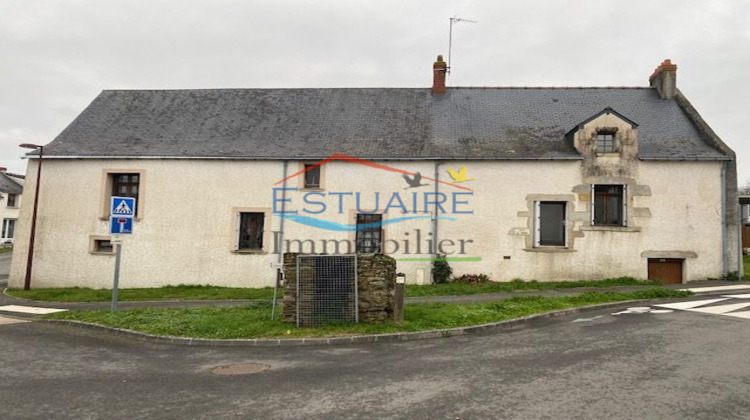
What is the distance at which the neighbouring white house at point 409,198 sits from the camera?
1695cm

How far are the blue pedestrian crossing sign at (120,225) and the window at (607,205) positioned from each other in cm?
1539

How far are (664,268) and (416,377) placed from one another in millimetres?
14467

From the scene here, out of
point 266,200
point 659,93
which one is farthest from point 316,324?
point 659,93

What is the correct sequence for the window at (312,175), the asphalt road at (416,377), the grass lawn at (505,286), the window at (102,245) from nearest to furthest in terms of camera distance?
the asphalt road at (416,377) < the grass lawn at (505,286) < the window at (312,175) < the window at (102,245)

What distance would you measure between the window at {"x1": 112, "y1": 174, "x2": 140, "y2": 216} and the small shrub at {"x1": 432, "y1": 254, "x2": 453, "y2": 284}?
1228cm

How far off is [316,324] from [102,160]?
13.8 meters

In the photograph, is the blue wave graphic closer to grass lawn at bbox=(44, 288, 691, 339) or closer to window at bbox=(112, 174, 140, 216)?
grass lawn at bbox=(44, 288, 691, 339)

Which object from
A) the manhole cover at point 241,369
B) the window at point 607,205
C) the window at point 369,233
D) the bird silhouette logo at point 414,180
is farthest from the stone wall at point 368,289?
the window at point 607,205

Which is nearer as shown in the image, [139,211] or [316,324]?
[316,324]

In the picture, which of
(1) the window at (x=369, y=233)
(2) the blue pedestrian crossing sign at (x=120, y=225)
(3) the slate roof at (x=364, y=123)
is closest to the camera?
(2) the blue pedestrian crossing sign at (x=120, y=225)

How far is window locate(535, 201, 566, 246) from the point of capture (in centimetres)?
1747

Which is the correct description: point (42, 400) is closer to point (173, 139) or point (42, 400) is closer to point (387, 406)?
point (387, 406)

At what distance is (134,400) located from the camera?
5.80m

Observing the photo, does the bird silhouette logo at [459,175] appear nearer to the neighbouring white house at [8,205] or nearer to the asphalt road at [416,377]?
the asphalt road at [416,377]
